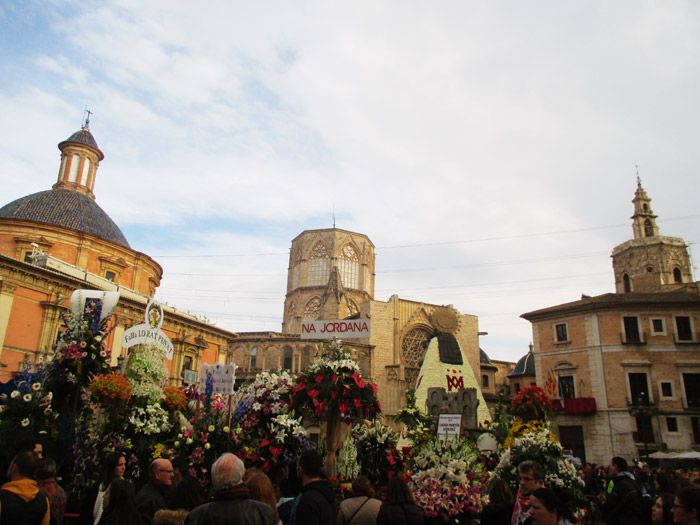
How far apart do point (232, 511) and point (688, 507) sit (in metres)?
3.42

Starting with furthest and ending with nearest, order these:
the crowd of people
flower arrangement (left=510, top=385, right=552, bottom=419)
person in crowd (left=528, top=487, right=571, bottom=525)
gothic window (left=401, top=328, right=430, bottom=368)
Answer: gothic window (left=401, top=328, right=430, bottom=368), flower arrangement (left=510, top=385, right=552, bottom=419), person in crowd (left=528, top=487, right=571, bottom=525), the crowd of people

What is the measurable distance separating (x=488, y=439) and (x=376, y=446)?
601cm

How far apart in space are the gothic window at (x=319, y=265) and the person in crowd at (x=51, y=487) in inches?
2269

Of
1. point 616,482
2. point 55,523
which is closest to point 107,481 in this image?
point 55,523

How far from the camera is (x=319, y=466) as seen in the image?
494 centimetres

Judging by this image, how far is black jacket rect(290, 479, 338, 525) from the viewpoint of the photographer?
15.0 ft

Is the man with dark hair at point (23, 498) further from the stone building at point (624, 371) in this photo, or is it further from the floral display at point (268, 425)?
the stone building at point (624, 371)

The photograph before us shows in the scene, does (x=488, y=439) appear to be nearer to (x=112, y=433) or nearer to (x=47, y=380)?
(x=112, y=433)

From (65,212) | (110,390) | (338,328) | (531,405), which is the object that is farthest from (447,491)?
(65,212)

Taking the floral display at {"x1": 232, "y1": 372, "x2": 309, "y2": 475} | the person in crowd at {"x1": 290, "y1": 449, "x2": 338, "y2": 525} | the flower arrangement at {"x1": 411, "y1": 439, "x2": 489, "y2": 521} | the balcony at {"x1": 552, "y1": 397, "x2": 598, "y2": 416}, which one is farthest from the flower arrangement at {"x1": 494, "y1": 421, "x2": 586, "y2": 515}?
the balcony at {"x1": 552, "y1": 397, "x2": 598, "y2": 416}

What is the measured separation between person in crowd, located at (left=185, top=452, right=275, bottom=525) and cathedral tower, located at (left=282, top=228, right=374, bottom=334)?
56764 millimetres

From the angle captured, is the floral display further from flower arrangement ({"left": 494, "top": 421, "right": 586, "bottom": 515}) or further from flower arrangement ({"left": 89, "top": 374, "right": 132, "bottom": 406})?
flower arrangement ({"left": 494, "top": 421, "right": 586, "bottom": 515})

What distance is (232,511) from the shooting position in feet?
12.2

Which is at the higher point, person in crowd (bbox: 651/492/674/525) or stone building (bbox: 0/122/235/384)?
stone building (bbox: 0/122/235/384)
